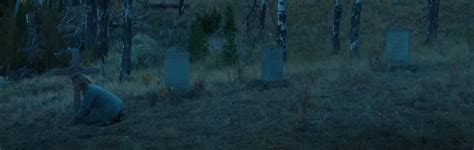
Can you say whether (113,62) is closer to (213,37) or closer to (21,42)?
(21,42)

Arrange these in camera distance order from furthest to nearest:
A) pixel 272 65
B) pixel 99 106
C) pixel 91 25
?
pixel 91 25 → pixel 272 65 → pixel 99 106

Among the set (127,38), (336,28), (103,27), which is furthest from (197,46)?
(103,27)

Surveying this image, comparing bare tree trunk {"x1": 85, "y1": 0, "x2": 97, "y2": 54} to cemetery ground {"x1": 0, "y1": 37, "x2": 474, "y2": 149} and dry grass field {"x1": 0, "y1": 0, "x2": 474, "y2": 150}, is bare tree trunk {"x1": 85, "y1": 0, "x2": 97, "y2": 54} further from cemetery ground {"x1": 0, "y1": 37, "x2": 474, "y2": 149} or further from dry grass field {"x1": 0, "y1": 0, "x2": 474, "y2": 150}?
cemetery ground {"x1": 0, "y1": 37, "x2": 474, "y2": 149}

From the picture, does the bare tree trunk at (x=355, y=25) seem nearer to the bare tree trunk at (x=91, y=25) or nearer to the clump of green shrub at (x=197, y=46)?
the clump of green shrub at (x=197, y=46)

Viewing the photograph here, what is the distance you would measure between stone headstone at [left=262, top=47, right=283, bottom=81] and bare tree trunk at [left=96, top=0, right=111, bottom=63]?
1377 centimetres

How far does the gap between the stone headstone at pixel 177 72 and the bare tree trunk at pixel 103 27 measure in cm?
1365

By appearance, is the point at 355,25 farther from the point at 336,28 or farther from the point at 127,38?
the point at 127,38

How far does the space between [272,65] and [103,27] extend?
1533 cm

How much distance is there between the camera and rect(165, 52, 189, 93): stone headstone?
14.4 metres

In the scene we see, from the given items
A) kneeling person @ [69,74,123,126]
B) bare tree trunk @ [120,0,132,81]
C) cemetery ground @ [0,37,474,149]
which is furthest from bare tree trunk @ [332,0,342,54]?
kneeling person @ [69,74,123,126]

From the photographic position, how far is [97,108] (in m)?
12.1

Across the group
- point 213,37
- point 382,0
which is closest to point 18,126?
point 213,37

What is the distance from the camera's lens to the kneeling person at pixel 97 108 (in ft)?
39.7

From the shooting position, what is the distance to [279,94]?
45.6 feet
